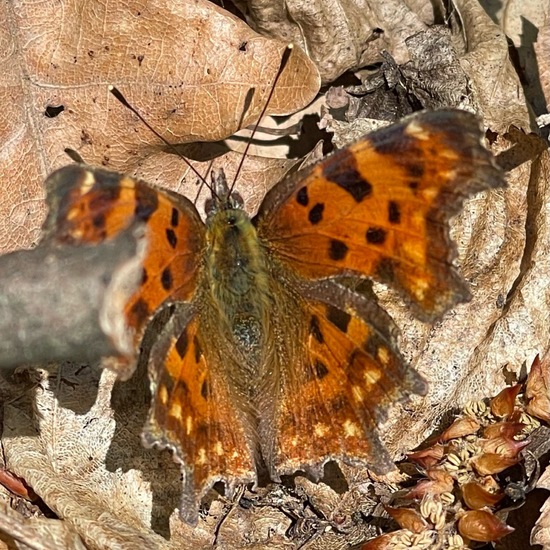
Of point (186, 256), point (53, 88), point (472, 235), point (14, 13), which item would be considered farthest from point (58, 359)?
point (472, 235)

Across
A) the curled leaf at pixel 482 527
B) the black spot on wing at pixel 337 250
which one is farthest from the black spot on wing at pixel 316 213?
the curled leaf at pixel 482 527

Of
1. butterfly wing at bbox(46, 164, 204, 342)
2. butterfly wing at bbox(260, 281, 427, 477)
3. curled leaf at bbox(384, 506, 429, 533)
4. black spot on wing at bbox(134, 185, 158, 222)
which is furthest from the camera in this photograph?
curled leaf at bbox(384, 506, 429, 533)

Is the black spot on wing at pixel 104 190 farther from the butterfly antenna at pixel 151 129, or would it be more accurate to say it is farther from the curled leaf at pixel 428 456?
the curled leaf at pixel 428 456

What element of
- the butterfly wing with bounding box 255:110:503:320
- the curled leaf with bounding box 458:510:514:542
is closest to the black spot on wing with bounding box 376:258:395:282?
the butterfly wing with bounding box 255:110:503:320

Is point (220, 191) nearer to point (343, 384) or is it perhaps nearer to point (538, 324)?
point (343, 384)

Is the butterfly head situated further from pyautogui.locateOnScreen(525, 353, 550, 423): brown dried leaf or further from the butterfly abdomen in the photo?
pyautogui.locateOnScreen(525, 353, 550, 423): brown dried leaf
